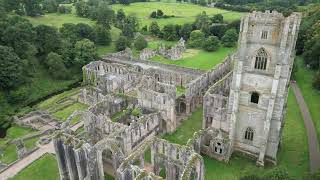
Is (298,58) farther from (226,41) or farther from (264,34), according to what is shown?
(264,34)

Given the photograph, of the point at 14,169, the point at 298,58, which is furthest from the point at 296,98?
the point at 14,169

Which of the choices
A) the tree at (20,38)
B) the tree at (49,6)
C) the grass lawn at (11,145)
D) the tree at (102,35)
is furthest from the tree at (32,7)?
the grass lawn at (11,145)

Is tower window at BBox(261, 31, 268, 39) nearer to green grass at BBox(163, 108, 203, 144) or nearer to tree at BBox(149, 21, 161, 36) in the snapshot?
green grass at BBox(163, 108, 203, 144)

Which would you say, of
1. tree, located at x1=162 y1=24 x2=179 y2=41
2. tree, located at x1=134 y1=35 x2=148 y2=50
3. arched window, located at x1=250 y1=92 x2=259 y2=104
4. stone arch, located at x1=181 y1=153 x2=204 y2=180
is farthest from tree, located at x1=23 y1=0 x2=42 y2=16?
stone arch, located at x1=181 y1=153 x2=204 y2=180

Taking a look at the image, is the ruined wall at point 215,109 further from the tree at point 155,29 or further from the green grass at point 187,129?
the tree at point 155,29

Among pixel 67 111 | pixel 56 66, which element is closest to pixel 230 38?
pixel 56 66

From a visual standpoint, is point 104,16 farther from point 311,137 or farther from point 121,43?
point 311,137

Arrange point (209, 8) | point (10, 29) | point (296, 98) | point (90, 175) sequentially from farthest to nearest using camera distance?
point (209, 8), point (10, 29), point (296, 98), point (90, 175)
